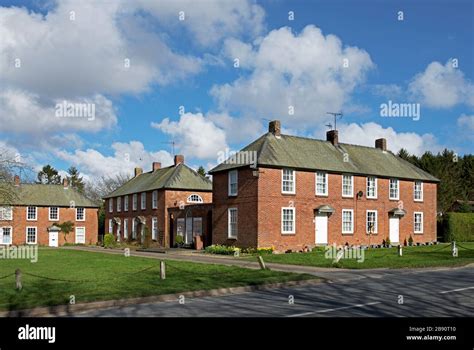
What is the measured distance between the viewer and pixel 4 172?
89.7ft

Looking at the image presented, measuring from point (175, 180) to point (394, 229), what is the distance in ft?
64.7

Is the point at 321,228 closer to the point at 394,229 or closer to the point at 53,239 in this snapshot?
the point at 394,229

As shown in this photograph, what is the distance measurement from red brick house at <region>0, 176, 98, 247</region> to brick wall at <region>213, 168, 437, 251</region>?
3061 centimetres

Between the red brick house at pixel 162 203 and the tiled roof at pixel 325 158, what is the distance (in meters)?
8.33

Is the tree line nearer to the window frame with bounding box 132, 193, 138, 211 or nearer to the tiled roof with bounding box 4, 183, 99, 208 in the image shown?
the window frame with bounding box 132, 193, 138, 211

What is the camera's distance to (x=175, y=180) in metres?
48.8

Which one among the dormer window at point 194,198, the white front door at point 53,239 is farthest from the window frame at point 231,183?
the white front door at point 53,239

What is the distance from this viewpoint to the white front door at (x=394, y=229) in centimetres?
4056

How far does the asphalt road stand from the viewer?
1207cm

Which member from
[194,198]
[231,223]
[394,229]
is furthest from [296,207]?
[194,198]
